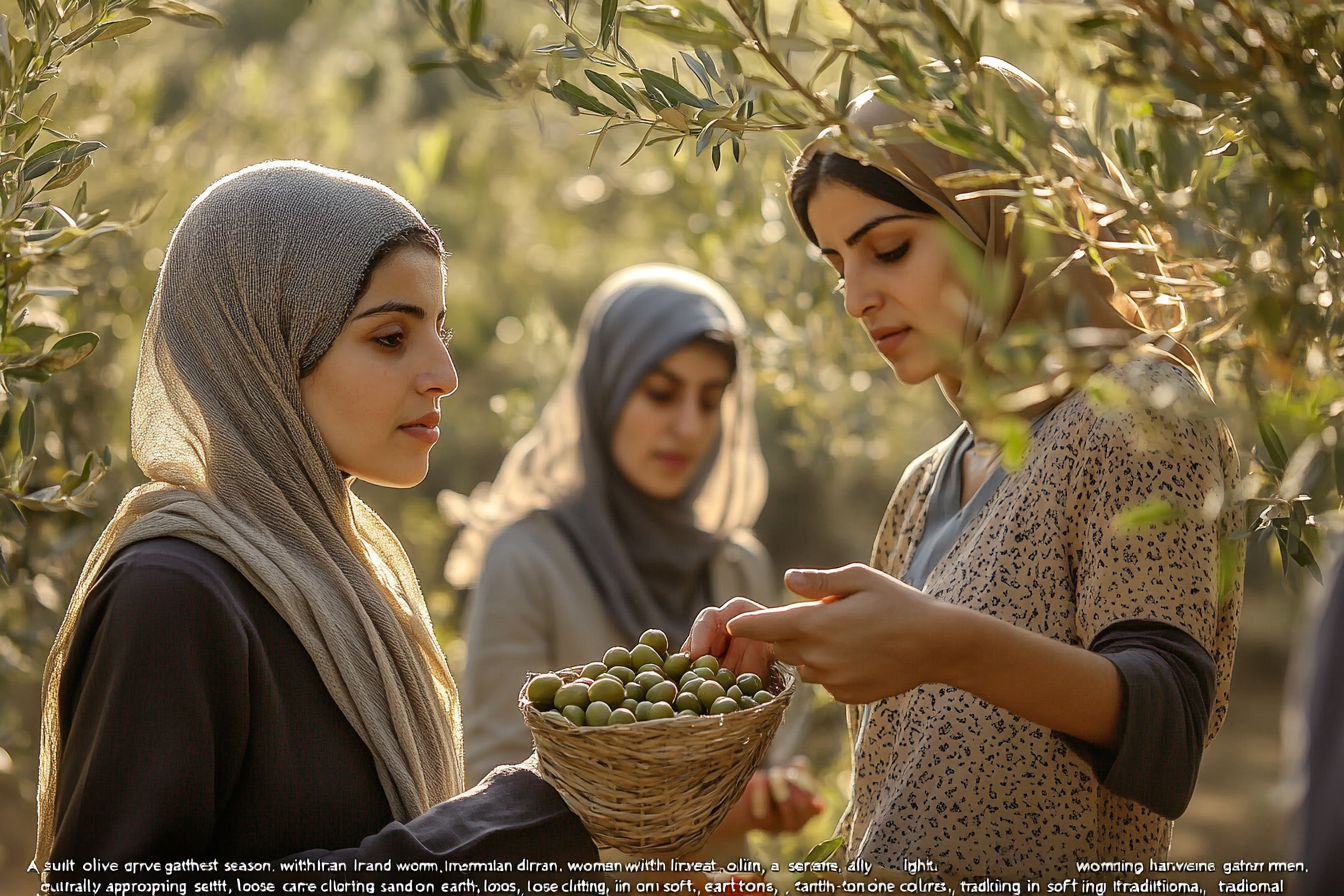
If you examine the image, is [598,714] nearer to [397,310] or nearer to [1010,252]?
[397,310]

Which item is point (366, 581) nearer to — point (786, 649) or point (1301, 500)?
point (786, 649)

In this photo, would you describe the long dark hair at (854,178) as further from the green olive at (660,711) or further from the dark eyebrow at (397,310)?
the green olive at (660,711)

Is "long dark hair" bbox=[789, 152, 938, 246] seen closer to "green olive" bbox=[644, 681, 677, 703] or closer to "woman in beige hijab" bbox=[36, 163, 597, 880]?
"woman in beige hijab" bbox=[36, 163, 597, 880]

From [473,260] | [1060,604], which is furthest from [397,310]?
[473,260]

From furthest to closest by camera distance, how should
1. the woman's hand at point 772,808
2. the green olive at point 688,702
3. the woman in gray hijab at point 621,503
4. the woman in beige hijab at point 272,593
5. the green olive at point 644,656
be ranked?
1. the woman in gray hijab at point 621,503
2. the woman's hand at point 772,808
3. the green olive at point 644,656
4. the green olive at point 688,702
5. the woman in beige hijab at point 272,593

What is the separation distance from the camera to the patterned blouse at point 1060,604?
161 centimetres

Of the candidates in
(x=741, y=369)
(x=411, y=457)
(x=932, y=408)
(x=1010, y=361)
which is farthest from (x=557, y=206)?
(x=1010, y=361)

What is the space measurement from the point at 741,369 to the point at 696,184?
726 millimetres

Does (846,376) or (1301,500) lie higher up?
(1301,500)

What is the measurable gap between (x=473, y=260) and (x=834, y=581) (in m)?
5.12

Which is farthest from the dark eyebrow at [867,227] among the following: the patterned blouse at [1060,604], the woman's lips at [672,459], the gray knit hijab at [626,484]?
the woman's lips at [672,459]

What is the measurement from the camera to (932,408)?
5.55m

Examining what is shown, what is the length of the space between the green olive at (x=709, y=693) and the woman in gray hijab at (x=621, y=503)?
1.90 meters

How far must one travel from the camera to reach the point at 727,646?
6.12 feet
